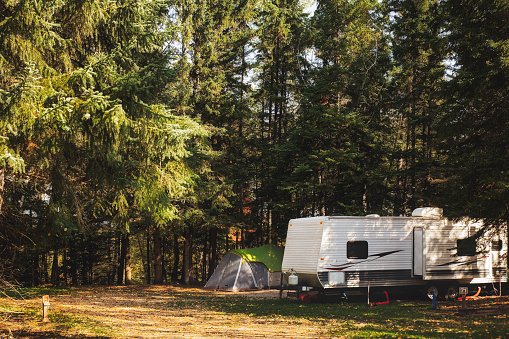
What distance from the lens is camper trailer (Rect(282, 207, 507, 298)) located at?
47.7ft

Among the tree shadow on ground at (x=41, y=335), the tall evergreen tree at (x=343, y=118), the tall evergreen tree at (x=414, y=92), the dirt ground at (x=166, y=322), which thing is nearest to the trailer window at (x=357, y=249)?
the dirt ground at (x=166, y=322)

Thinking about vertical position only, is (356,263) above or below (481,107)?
below

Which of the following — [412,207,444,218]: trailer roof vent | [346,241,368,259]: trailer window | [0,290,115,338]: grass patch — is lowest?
[0,290,115,338]: grass patch

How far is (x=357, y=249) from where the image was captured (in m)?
14.9

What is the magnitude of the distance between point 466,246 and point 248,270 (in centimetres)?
987

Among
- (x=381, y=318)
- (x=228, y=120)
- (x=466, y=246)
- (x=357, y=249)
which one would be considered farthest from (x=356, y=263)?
(x=228, y=120)

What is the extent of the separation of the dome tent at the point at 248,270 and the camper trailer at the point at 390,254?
5.46 meters

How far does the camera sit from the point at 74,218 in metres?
12.6

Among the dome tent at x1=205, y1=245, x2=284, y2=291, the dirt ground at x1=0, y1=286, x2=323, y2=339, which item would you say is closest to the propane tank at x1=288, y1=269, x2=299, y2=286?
the dirt ground at x1=0, y1=286, x2=323, y2=339

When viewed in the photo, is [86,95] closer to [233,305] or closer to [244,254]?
[233,305]

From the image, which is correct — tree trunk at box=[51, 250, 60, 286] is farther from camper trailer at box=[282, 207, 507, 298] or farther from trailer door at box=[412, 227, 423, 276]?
trailer door at box=[412, 227, 423, 276]

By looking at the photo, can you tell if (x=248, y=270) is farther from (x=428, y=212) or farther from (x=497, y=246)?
(x=497, y=246)

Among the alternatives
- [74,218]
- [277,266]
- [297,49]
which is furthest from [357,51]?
[74,218]

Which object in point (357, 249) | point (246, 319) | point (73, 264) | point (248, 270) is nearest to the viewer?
point (246, 319)
